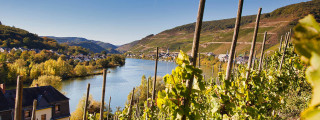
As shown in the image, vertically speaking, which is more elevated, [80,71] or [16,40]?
[16,40]

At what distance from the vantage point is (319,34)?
1.57 ft

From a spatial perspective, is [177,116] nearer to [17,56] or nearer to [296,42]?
[296,42]

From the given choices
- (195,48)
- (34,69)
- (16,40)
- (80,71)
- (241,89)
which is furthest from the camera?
→ (16,40)

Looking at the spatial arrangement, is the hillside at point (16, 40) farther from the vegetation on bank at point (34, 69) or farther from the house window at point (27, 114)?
the house window at point (27, 114)

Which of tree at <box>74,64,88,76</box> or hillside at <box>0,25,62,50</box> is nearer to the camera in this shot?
tree at <box>74,64,88,76</box>

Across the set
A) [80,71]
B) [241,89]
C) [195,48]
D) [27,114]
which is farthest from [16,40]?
[195,48]

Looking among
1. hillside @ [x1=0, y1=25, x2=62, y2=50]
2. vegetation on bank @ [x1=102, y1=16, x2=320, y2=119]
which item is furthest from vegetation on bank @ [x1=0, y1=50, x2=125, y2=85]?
vegetation on bank @ [x1=102, y1=16, x2=320, y2=119]

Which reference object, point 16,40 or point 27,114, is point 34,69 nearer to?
point 27,114

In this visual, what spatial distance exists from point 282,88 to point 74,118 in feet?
65.9

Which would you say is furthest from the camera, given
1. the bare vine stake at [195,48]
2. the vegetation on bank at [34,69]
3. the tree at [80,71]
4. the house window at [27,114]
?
the tree at [80,71]

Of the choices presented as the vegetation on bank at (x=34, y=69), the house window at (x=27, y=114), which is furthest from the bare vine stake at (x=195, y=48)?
the vegetation on bank at (x=34, y=69)

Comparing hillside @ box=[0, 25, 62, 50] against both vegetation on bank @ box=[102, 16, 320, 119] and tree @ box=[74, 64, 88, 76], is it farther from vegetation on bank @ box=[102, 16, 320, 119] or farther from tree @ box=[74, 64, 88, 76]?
vegetation on bank @ box=[102, 16, 320, 119]

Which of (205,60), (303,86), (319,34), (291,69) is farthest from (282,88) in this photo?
(205,60)

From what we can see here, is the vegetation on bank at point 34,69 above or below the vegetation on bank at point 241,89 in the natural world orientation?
below
